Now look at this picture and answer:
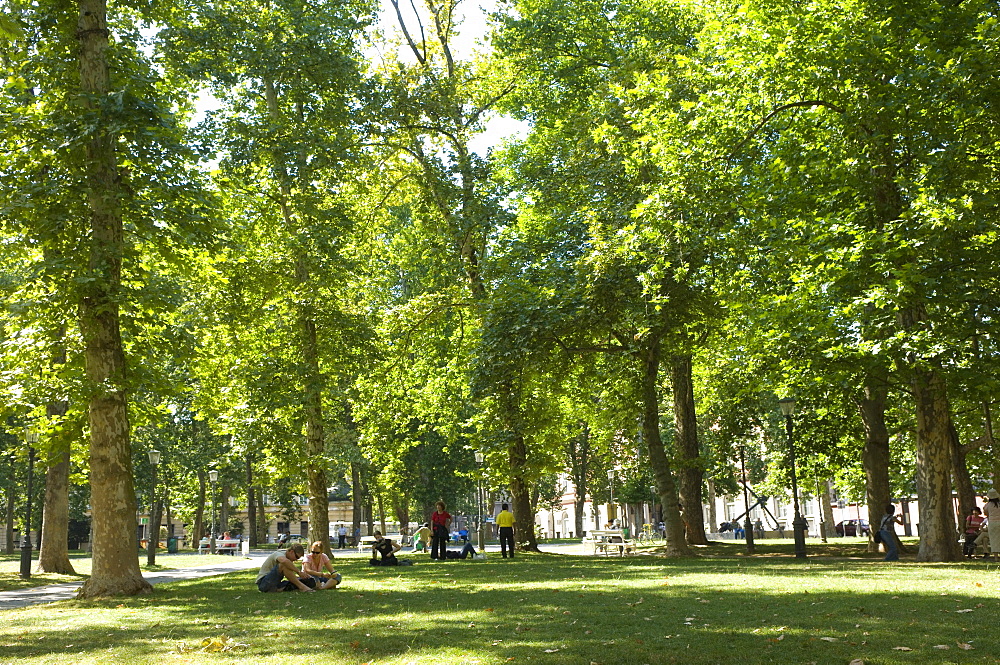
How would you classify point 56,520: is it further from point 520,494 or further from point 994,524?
point 994,524

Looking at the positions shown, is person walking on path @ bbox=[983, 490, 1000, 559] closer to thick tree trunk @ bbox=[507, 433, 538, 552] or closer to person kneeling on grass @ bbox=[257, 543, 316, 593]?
thick tree trunk @ bbox=[507, 433, 538, 552]

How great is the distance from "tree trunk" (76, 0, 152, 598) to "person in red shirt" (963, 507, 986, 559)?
1809cm

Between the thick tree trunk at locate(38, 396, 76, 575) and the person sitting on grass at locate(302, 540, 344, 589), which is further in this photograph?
the thick tree trunk at locate(38, 396, 76, 575)

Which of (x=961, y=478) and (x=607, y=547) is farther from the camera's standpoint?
(x=607, y=547)

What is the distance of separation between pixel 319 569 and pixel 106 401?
14.7 feet

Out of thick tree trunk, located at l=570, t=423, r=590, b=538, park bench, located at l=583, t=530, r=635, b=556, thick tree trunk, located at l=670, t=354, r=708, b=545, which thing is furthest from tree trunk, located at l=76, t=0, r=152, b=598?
thick tree trunk, located at l=570, t=423, r=590, b=538

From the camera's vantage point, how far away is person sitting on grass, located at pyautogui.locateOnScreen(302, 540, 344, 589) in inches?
618

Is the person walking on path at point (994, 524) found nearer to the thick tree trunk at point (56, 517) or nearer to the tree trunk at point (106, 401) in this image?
the tree trunk at point (106, 401)

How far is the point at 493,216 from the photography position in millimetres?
27609

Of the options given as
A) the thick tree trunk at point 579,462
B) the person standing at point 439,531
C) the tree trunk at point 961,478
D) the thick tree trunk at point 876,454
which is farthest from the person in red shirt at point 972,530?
the thick tree trunk at point 579,462

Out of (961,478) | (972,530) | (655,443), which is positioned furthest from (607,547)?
(961,478)

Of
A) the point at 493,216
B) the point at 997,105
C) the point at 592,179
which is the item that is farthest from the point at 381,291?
the point at 997,105

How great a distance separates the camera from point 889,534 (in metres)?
22.3

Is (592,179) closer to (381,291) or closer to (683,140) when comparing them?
(683,140)
